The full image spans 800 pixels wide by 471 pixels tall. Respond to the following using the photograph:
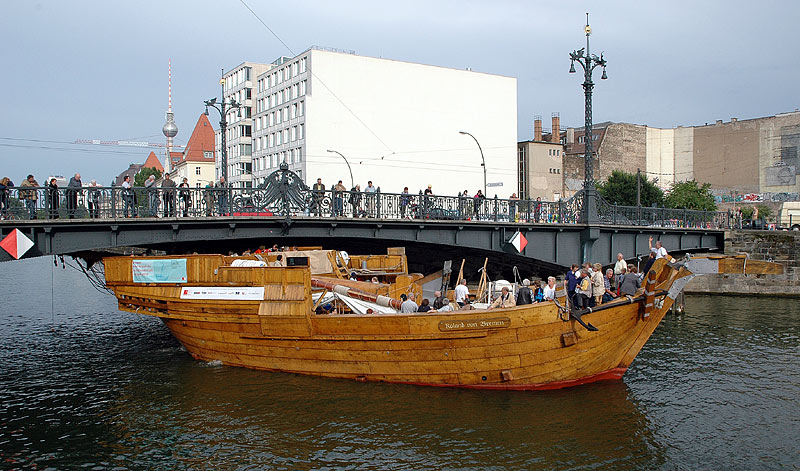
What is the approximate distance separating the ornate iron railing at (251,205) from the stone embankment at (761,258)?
11.9 metres

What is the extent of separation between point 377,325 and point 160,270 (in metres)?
7.60

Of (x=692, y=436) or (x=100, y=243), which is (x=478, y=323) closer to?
(x=692, y=436)

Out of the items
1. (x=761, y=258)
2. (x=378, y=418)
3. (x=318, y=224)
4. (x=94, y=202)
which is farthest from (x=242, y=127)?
(x=378, y=418)

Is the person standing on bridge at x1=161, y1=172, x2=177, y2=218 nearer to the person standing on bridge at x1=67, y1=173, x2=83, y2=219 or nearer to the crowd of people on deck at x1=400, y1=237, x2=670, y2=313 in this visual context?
the person standing on bridge at x1=67, y1=173, x2=83, y2=219

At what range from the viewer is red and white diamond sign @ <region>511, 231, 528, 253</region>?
28734mm

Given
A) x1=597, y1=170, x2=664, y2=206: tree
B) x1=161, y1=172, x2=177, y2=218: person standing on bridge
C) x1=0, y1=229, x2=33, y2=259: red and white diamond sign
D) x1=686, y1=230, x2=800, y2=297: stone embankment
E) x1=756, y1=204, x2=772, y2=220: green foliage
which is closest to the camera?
x1=0, y1=229, x2=33, y2=259: red and white diamond sign

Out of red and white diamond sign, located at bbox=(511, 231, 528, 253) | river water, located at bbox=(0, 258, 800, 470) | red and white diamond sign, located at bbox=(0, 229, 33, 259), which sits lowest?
river water, located at bbox=(0, 258, 800, 470)

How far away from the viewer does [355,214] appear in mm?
26859

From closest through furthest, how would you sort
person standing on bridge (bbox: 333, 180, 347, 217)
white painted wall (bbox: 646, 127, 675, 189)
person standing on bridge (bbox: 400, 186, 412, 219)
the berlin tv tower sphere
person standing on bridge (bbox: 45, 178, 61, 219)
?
person standing on bridge (bbox: 45, 178, 61, 219)
person standing on bridge (bbox: 333, 180, 347, 217)
person standing on bridge (bbox: 400, 186, 412, 219)
white painted wall (bbox: 646, 127, 675, 189)
the berlin tv tower sphere

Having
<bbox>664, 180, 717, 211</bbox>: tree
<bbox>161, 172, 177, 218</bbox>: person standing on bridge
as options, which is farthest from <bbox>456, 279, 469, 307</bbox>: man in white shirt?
<bbox>664, 180, 717, 211</bbox>: tree

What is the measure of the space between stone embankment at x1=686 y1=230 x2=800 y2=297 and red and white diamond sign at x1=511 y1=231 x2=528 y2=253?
66.4ft

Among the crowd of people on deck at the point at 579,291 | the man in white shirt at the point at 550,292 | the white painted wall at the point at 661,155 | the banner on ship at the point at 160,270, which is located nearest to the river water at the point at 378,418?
the crowd of people on deck at the point at 579,291

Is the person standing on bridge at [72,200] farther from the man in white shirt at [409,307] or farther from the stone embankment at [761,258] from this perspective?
the stone embankment at [761,258]

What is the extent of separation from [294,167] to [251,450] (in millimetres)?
59067
